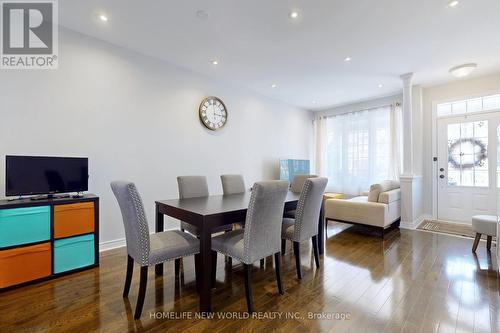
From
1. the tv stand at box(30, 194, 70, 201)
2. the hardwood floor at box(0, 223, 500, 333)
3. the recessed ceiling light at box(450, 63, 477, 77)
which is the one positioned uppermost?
the recessed ceiling light at box(450, 63, 477, 77)

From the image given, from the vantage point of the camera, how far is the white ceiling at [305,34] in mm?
2445

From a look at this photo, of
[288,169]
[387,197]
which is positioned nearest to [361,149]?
[288,169]

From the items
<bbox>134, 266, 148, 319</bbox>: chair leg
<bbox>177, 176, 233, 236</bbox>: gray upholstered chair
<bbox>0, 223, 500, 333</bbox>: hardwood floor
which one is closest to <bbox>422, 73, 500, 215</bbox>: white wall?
<bbox>0, 223, 500, 333</bbox>: hardwood floor

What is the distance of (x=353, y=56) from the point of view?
3.52 metres

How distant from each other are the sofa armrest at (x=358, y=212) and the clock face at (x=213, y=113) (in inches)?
97.0

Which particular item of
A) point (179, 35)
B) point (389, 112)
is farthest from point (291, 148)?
point (179, 35)

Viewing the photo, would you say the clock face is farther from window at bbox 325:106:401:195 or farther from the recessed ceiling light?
the recessed ceiling light

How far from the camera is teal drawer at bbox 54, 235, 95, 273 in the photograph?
2398 millimetres

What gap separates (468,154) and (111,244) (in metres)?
6.24

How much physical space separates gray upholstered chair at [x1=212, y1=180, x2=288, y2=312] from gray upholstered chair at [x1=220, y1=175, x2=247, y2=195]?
4.19 feet

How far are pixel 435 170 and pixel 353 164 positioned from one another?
1.65 metres

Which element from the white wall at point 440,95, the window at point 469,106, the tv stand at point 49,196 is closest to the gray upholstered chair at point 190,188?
the tv stand at point 49,196

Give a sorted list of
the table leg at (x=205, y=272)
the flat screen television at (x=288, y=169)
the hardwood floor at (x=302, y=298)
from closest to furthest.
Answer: the hardwood floor at (x=302, y=298)
the table leg at (x=205, y=272)
the flat screen television at (x=288, y=169)

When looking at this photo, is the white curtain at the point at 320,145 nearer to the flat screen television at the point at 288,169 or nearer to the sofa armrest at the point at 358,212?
the flat screen television at the point at 288,169
